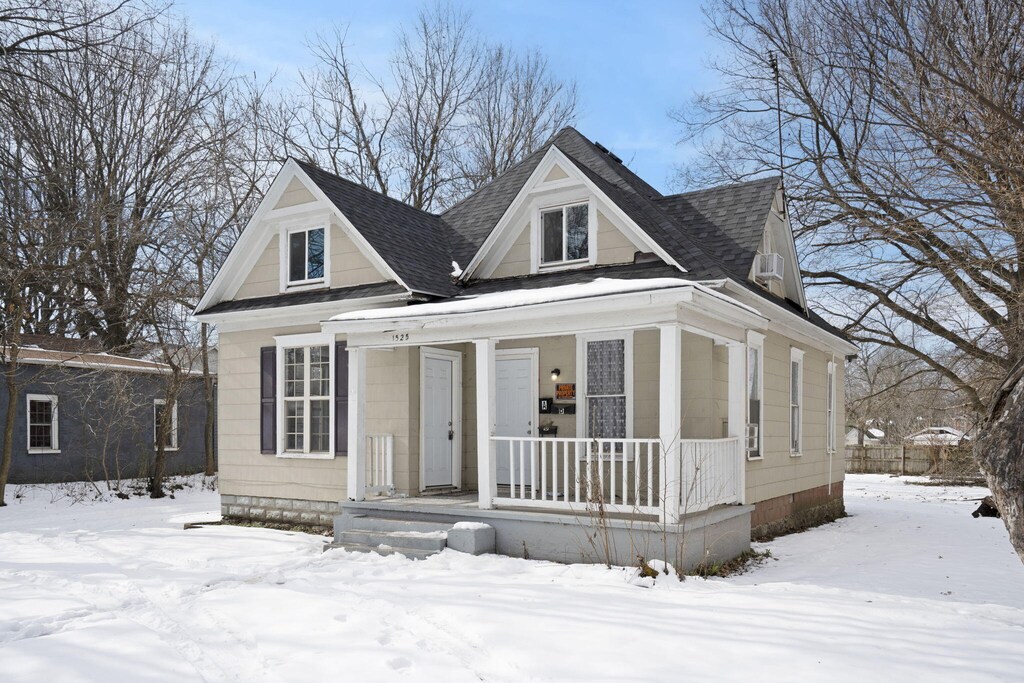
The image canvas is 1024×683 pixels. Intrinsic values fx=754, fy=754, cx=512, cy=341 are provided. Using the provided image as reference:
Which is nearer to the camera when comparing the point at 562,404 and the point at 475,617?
the point at 475,617

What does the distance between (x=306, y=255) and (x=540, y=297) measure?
4845mm

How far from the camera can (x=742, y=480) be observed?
369 inches

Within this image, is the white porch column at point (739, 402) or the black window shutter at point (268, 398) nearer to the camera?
the white porch column at point (739, 402)

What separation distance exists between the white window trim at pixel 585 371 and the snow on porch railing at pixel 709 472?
1.31 meters

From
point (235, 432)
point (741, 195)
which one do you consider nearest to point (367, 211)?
point (235, 432)

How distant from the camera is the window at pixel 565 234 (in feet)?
34.7

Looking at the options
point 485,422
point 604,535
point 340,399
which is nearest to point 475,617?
point 604,535

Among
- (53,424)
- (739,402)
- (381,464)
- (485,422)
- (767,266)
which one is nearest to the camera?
(485,422)

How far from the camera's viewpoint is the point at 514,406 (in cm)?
1073

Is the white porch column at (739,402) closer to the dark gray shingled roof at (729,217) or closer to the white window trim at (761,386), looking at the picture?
the white window trim at (761,386)

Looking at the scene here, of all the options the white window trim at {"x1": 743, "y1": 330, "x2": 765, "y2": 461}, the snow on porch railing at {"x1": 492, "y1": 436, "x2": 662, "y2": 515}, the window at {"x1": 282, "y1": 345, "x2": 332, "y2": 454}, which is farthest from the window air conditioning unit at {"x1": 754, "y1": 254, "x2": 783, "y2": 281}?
the window at {"x1": 282, "y1": 345, "x2": 332, "y2": 454}

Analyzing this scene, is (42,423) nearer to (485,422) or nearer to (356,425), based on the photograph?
(356,425)

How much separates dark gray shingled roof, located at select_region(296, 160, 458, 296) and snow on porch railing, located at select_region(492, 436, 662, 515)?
2.58 metres

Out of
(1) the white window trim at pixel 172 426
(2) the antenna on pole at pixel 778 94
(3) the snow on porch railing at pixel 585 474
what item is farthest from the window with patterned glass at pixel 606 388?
(1) the white window trim at pixel 172 426
